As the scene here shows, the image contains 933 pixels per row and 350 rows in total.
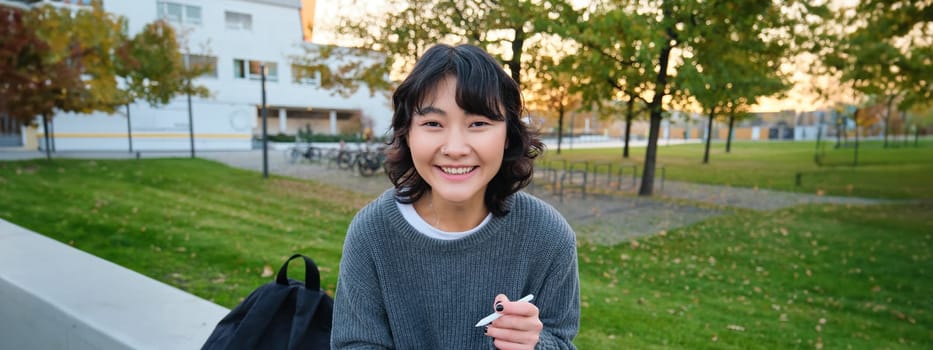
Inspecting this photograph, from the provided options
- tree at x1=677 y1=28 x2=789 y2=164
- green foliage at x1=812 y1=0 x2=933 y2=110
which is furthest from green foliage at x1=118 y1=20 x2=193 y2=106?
green foliage at x1=812 y1=0 x2=933 y2=110

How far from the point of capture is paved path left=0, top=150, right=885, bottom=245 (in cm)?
1020

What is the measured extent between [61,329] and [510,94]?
7.41 ft

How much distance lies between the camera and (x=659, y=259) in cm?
783

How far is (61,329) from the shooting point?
238cm

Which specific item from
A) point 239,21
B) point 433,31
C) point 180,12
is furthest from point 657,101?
point 239,21

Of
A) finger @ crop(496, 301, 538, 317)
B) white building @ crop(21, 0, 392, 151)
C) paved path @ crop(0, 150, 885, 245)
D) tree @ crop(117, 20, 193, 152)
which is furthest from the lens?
white building @ crop(21, 0, 392, 151)

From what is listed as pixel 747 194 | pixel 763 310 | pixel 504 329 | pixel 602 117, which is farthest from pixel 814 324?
pixel 602 117

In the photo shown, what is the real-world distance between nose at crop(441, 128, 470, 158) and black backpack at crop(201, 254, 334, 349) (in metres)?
0.63

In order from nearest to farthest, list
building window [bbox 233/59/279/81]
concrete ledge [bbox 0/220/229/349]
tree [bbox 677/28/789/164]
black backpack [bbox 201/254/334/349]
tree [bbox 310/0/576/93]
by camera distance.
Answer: black backpack [bbox 201/254/334/349], concrete ledge [bbox 0/220/229/349], tree [bbox 310/0/576/93], tree [bbox 677/28/789/164], building window [bbox 233/59/279/81]

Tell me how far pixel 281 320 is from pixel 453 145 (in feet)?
2.71

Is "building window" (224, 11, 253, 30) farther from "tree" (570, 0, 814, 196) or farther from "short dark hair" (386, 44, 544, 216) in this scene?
"short dark hair" (386, 44, 544, 216)

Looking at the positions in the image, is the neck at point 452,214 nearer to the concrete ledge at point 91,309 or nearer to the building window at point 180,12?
the concrete ledge at point 91,309

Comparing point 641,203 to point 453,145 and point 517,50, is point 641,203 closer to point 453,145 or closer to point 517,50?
point 517,50

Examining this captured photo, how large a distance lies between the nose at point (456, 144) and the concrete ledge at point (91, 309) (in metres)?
1.44
